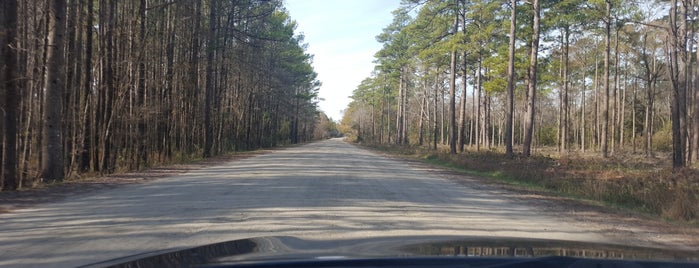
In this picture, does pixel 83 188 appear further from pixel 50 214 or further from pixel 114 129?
pixel 114 129

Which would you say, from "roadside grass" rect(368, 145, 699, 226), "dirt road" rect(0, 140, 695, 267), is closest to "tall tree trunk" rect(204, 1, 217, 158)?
"roadside grass" rect(368, 145, 699, 226)

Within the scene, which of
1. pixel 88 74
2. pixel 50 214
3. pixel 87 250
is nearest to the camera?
A: pixel 87 250

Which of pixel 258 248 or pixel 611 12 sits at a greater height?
pixel 611 12

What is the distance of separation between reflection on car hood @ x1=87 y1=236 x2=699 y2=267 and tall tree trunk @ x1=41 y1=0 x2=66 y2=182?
12796mm

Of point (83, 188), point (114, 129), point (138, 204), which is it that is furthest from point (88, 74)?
point (138, 204)

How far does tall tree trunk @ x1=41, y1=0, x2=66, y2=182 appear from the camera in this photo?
14.2 meters

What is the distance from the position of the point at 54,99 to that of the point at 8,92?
183 centimetres

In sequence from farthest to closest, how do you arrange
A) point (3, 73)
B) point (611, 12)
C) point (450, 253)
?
point (611, 12), point (3, 73), point (450, 253)

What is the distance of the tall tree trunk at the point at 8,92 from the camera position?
1238 cm

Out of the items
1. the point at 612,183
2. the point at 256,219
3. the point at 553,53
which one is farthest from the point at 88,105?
the point at 553,53

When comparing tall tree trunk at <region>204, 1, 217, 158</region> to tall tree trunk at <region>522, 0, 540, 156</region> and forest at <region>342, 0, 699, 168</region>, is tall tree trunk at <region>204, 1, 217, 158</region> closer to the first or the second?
forest at <region>342, 0, 699, 168</region>

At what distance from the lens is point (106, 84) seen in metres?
19.4

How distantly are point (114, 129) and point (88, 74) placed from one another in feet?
10.2

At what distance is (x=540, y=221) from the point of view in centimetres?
884
